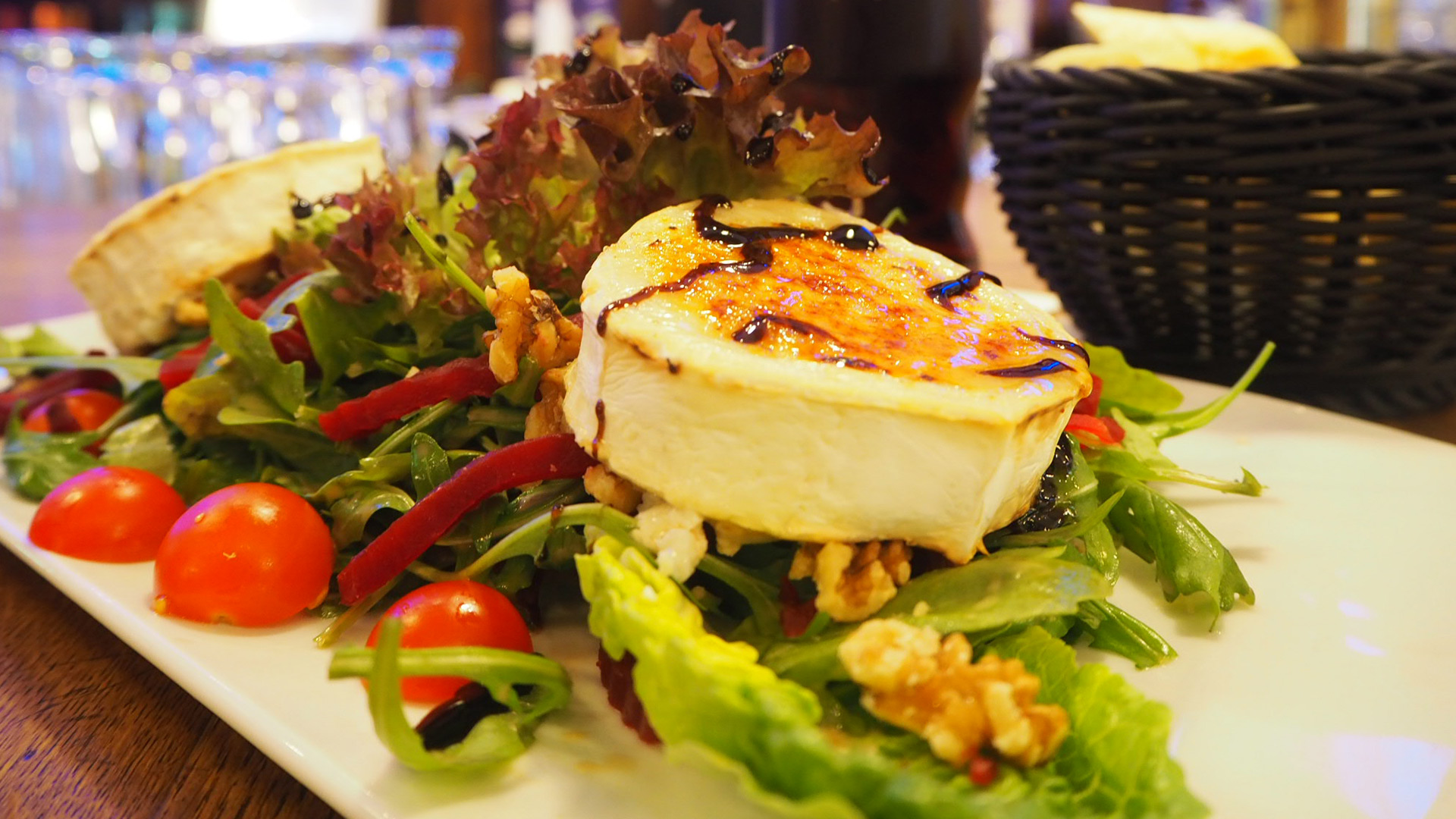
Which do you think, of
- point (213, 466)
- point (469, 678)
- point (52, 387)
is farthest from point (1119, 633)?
point (52, 387)

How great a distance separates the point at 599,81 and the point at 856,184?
1.58ft

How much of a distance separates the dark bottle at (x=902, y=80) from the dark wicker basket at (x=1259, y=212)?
446 mm

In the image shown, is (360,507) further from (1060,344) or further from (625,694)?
(1060,344)

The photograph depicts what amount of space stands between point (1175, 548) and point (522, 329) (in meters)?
1.03

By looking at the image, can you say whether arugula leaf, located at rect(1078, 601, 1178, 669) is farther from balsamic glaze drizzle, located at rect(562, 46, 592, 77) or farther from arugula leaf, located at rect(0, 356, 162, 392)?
arugula leaf, located at rect(0, 356, 162, 392)

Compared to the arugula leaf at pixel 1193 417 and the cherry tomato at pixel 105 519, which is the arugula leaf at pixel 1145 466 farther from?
the cherry tomato at pixel 105 519

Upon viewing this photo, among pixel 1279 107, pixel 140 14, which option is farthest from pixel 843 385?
pixel 140 14

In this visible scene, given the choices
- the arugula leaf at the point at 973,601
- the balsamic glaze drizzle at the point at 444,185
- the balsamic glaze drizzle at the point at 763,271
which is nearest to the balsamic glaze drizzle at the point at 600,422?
the balsamic glaze drizzle at the point at 763,271

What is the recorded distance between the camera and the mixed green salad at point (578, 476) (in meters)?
1.11

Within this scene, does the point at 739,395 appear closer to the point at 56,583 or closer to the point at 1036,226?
the point at 56,583

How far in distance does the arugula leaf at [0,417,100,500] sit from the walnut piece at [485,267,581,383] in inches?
39.8

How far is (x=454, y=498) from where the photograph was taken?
5.22 feet

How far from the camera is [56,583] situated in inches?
65.9

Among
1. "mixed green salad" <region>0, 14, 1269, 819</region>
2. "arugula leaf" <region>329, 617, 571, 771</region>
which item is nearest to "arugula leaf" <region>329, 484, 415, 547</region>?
"mixed green salad" <region>0, 14, 1269, 819</region>
